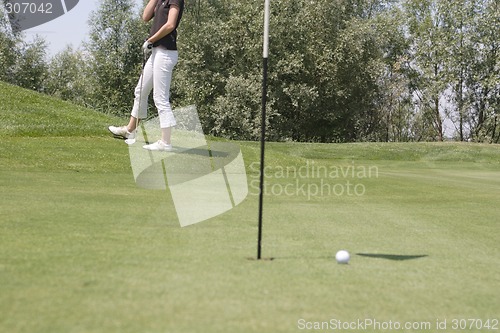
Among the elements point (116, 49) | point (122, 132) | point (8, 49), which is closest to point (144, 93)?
point (122, 132)

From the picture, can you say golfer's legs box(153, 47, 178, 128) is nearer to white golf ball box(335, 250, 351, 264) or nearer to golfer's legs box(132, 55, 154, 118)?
golfer's legs box(132, 55, 154, 118)

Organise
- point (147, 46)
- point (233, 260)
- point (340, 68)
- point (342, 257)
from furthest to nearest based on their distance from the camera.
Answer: point (340, 68) → point (147, 46) → point (342, 257) → point (233, 260)

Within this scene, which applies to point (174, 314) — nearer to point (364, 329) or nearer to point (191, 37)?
point (364, 329)

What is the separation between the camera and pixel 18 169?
1270 cm

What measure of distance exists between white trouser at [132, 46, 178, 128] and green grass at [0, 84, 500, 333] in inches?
53.5

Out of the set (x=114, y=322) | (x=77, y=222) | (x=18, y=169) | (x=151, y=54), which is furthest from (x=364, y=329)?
(x=18, y=169)

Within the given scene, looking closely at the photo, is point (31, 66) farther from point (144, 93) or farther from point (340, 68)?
point (144, 93)

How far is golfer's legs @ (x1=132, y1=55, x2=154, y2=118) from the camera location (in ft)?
32.6

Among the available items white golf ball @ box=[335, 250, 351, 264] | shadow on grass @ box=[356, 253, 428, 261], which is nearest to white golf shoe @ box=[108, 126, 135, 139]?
shadow on grass @ box=[356, 253, 428, 261]

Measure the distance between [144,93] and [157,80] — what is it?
0.28m

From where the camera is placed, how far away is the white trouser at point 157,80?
9938 mm

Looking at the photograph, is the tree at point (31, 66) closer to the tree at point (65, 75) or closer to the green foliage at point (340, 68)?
the tree at point (65, 75)

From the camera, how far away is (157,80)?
9.98 metres

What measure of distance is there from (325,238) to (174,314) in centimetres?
322
